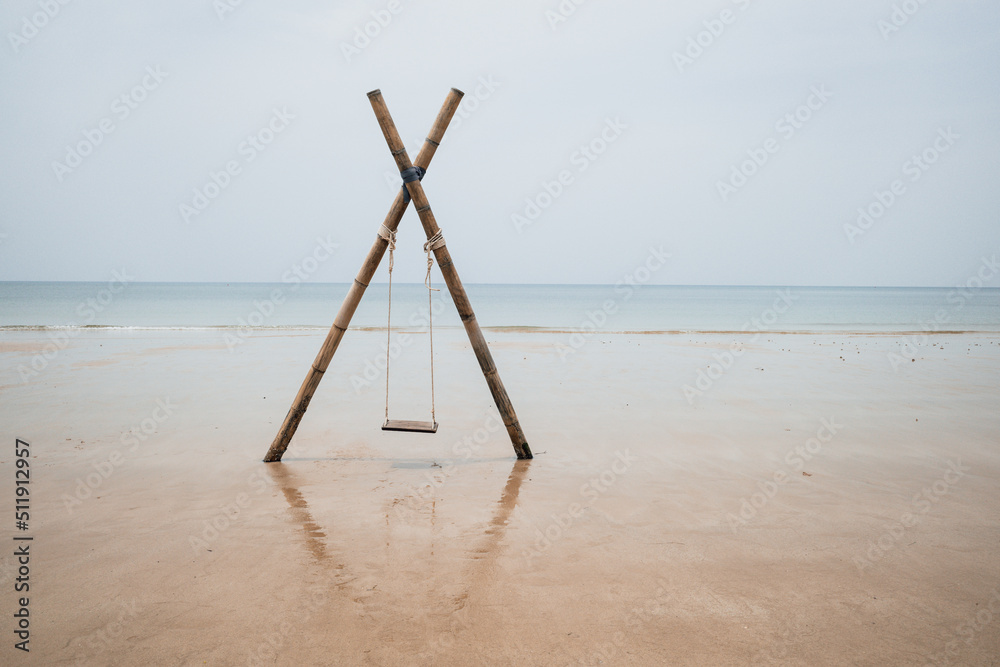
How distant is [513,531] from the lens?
4.46m

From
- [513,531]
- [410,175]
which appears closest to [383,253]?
[410,175]

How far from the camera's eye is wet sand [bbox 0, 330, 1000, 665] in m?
3.10

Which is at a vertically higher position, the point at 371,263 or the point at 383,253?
the point at 383,253

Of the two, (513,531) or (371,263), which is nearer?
(513,531)

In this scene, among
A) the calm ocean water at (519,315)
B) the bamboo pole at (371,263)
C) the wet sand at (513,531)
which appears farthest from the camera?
the calm ocean water at (519,315)

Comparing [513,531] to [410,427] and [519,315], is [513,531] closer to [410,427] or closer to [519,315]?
[410,427]

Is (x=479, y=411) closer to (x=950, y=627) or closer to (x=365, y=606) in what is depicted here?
(x=365, y=606)

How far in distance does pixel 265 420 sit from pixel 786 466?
21.9ft

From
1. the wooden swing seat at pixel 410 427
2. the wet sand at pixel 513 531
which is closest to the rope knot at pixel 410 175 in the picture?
the wooden swing seat at pixel 410 427

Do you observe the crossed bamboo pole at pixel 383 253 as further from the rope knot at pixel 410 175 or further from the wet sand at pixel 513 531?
the wet sand at pixel 513 531

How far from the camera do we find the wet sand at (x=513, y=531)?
310 cm

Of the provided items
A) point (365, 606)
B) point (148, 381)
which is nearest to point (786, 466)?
point (365, 606)

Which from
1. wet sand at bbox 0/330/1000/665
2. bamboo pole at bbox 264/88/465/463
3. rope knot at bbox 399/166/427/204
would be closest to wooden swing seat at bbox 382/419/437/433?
wet sand at bbox 0/330/1000/665

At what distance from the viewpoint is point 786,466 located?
19.9 feet
